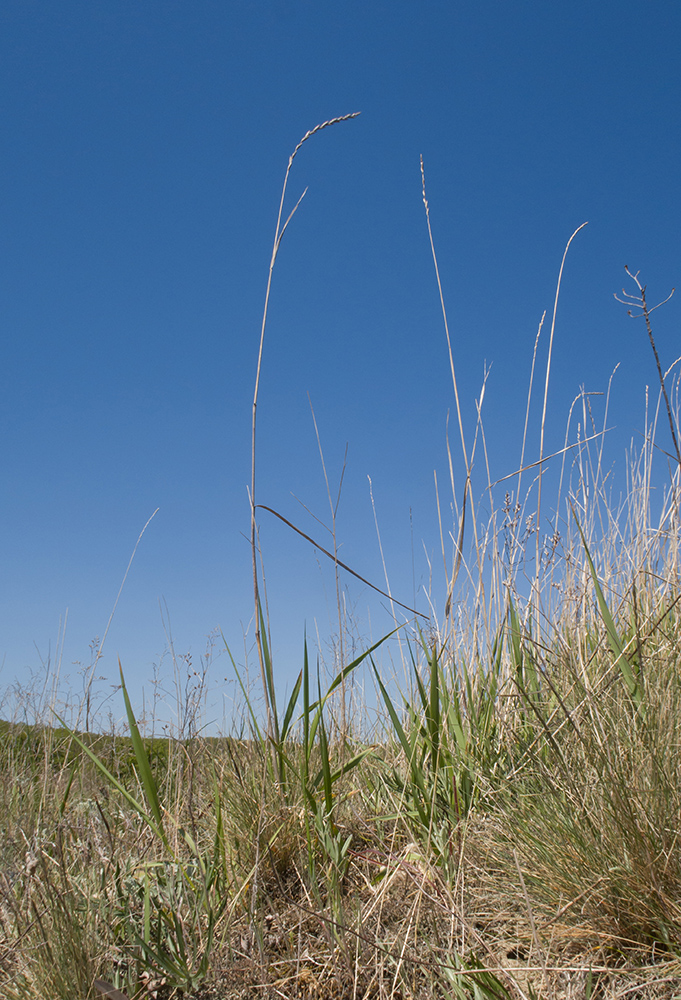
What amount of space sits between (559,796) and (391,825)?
2.41 ft

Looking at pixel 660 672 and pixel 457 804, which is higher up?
pixel 660 672

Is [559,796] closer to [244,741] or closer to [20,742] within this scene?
[244,741]

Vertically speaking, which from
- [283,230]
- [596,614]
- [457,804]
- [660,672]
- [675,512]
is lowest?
[457,804]

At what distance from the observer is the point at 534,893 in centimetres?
131

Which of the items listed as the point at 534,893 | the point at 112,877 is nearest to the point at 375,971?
the point at 534,893

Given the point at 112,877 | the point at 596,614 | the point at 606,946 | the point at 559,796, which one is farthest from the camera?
the point at 596,614

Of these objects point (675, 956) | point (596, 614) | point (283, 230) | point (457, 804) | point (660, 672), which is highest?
point (283, 230)

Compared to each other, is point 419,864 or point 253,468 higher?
point 253,468

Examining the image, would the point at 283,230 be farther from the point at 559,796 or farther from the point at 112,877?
the point at 112,877

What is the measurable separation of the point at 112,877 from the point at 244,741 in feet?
2.08

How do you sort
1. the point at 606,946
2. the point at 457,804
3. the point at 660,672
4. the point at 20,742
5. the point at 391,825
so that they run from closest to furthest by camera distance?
the point at 606,946 → the point at 660,672 → the point at 457,804 → the point at 391,825 → the point at 20,742

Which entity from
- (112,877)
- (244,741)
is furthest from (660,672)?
(112,877)

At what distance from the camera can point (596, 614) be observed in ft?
7.10

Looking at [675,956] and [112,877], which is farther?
[112,877]
